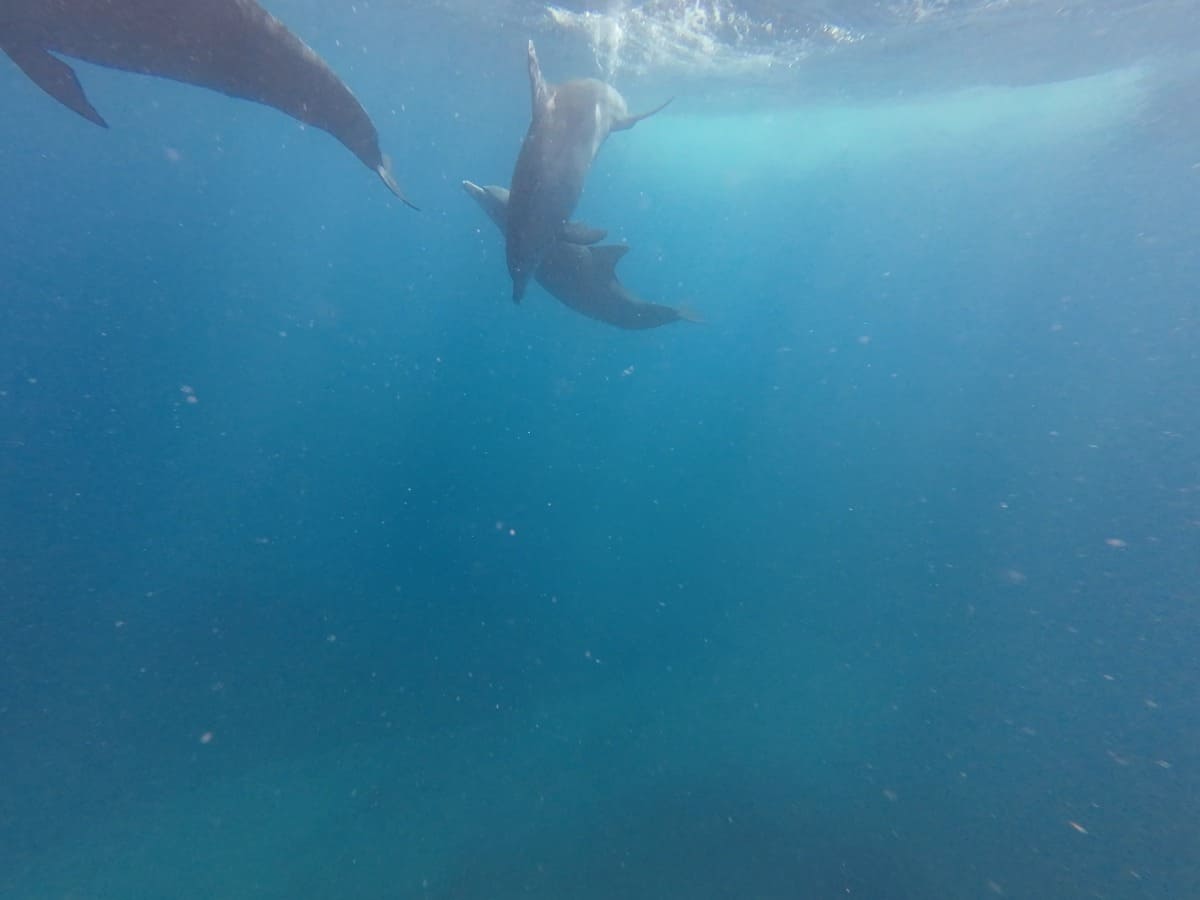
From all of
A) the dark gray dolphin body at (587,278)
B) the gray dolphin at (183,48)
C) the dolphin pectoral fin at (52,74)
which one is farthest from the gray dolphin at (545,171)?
the dolphin pectoral fin at (52,74)

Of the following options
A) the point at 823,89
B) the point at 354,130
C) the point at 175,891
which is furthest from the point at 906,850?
the point at 823,89

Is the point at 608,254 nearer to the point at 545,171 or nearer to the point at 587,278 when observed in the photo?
the point at 587,278

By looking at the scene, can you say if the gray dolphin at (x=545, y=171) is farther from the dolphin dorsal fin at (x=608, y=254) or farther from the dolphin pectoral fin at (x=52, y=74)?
the dolphin pectoral fin at (x=52, y=74)

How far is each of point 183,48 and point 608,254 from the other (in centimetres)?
556

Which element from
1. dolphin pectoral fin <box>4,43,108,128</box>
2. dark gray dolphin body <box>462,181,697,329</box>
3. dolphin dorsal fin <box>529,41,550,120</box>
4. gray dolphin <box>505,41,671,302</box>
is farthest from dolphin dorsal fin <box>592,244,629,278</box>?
dolphin pectoral fin <box>4,43,108,128</box>

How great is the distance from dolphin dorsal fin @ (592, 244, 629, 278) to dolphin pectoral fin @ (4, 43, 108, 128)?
6010 mm

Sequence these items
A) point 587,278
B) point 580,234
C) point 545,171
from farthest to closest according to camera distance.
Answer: point 587,278
point 580,234
point 545,171

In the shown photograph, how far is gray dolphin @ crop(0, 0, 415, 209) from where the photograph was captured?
572 cm

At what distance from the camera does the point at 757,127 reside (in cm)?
3591

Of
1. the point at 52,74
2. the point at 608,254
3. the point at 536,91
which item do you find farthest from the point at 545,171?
the point at 52,74

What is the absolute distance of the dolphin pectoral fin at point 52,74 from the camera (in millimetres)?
6430

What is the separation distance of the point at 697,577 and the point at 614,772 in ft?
30.3

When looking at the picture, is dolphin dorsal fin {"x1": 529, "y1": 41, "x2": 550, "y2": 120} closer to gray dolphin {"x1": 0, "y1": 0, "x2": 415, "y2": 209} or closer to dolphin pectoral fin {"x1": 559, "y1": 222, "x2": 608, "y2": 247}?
dolphin pectoral fin {"x1": 559, "y1": 222, "x2": 608, "y2": 247}

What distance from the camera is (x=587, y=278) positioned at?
962 centimetres
